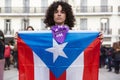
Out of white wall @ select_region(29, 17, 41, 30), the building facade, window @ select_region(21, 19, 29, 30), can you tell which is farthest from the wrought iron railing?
window @ select_region(21, 19, 29, 30)

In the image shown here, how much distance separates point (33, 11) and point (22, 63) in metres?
47.6

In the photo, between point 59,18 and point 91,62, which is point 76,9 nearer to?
point 91,62

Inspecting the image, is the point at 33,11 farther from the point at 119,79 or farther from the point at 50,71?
the point at 50,71

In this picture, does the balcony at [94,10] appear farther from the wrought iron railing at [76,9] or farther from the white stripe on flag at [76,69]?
the white stripe on flag at [76,69]

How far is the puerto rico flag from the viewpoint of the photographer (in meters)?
5.06

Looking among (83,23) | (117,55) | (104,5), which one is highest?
(104,5)

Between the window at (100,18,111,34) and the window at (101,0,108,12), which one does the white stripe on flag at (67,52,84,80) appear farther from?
the window at (101,0,108,12)

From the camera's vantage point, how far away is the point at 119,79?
1758 cm

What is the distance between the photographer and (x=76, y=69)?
16.9ft

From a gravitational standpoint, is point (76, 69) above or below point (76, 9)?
below

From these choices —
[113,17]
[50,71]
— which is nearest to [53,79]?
[50,71]

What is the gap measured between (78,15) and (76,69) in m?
47.4

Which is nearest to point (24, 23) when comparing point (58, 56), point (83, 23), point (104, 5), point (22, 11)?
point (22, 11)

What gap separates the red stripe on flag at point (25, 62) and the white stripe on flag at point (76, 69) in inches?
15.4
